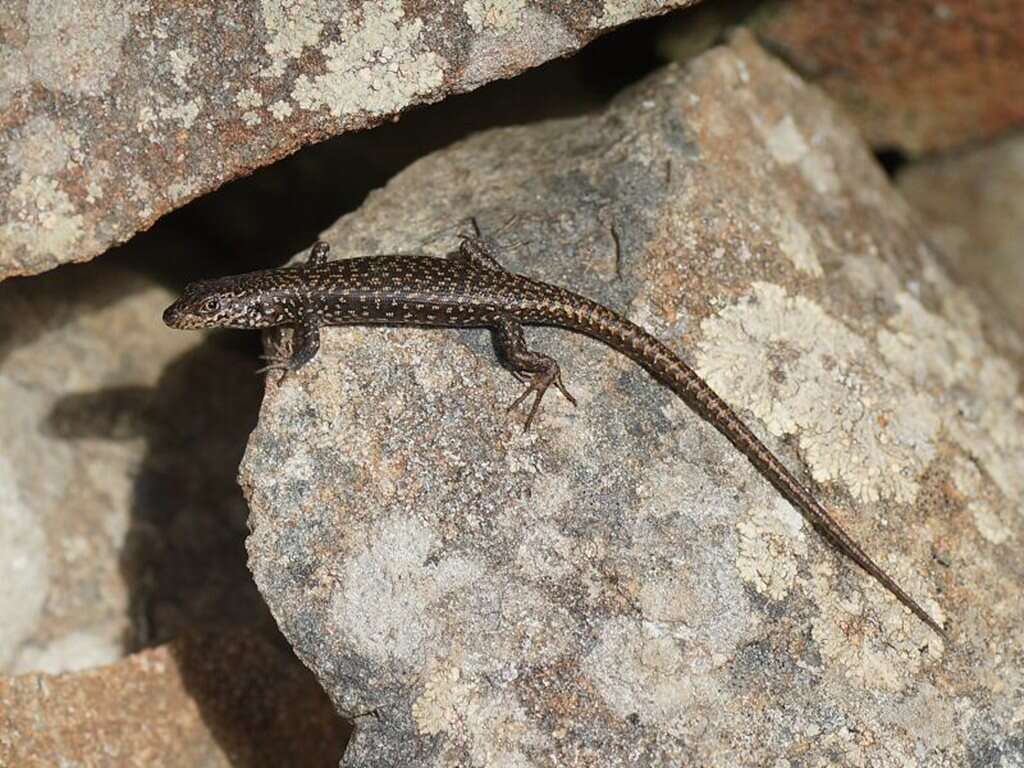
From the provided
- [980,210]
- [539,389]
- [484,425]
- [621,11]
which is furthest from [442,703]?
[980,210]

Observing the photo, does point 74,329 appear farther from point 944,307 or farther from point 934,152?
point 934,152

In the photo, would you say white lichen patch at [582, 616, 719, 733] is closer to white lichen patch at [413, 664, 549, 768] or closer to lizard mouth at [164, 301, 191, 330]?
white lichen patch at [413, 664, 549, 768]

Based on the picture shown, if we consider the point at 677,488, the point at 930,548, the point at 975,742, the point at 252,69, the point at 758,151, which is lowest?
the point at 975,742

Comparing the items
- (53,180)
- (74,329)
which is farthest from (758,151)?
(74,329)

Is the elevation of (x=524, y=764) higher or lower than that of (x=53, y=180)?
lower

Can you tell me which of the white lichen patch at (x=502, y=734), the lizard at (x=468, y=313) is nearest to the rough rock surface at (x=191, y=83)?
the lizard at (x=468, y=313)

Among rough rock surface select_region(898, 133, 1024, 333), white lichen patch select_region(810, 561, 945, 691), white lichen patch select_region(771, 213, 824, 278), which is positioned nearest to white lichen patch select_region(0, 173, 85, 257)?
white lichen patch select_region(771, 213, 824, 278)
